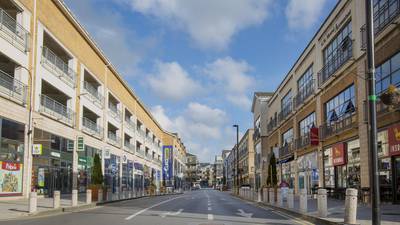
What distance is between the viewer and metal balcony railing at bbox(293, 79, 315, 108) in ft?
144

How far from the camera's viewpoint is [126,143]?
72.9 m

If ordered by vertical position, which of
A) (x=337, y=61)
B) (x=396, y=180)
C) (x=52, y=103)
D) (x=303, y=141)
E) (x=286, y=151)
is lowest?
(x=396, y=180)

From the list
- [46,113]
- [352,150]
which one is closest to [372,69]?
[352,150]

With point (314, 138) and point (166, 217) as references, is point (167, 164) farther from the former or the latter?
point (166, 217)

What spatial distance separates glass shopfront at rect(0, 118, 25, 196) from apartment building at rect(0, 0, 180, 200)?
0.19 ft

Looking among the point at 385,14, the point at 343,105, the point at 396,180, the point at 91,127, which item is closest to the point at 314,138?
the point at 343,105

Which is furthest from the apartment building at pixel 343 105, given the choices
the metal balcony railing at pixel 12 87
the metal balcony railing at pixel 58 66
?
the metal balcony railing at pixel 58 66

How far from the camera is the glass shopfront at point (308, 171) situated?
42.7 m

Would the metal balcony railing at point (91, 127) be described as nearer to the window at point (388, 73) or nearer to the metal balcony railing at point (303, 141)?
the metal balcony railing at point (303, 141)

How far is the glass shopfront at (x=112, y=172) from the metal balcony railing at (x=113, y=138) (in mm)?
1633

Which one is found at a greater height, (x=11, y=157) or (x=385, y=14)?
(x=385, y=14)

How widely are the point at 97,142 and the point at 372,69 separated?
42220mm

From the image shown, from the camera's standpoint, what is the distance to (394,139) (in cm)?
2511

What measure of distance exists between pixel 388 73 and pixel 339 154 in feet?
33.3
